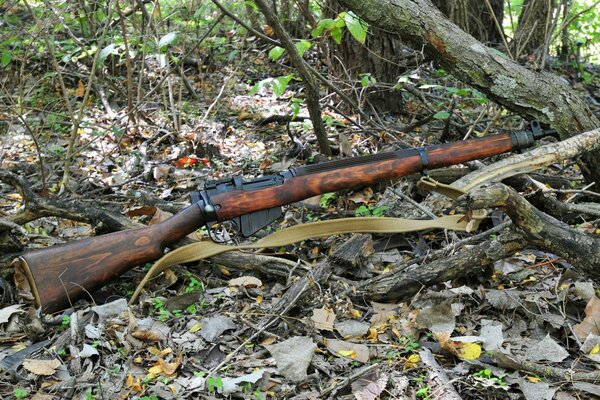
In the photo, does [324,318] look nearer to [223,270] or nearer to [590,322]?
[223,270]

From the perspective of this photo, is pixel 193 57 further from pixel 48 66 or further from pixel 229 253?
pixel 229 253

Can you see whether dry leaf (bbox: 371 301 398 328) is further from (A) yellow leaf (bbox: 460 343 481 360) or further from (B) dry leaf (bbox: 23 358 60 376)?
(B) dry leaf (bbox: 23 358 60 376)

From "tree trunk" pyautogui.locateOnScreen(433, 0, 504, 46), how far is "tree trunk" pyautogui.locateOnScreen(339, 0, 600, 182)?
96.1 inches

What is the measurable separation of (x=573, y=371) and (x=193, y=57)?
A: 6654 millimetres

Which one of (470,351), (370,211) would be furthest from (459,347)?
(370,211)

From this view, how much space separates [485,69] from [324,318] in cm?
226

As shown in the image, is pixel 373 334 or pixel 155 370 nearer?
pixel 155 370

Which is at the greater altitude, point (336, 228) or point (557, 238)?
point (557, 238)

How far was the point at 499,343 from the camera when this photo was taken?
323 cm

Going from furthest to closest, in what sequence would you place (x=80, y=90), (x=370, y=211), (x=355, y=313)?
1. (x=80, y=90)
2. (x=370, y=211)
3. (x=355, y=313)

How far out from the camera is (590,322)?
130 inches

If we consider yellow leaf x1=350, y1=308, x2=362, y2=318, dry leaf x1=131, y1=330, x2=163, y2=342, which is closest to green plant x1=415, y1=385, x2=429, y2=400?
yellow leaf x1=350, y1=308, x2=362, y2=318

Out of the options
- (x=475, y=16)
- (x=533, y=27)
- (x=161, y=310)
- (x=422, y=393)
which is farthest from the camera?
(x=475, y=16)

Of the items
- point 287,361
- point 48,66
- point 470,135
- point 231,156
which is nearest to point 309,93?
point 231,156
